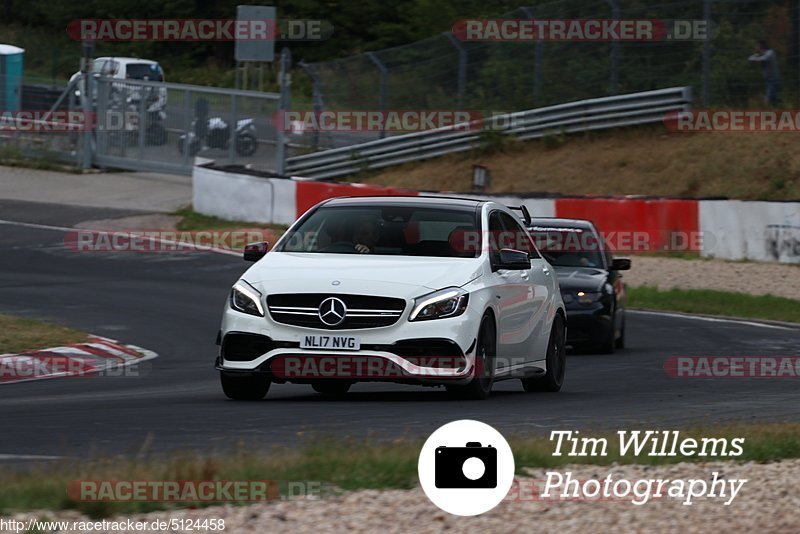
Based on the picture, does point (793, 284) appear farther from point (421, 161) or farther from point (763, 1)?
point (421, 161)

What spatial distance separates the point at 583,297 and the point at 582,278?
401 mm

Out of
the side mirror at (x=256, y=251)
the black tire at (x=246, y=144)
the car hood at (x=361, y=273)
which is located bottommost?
the car hood at (x=361, y=273)

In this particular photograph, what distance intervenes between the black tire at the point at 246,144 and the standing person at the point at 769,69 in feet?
35.1

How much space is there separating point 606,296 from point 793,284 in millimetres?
7552

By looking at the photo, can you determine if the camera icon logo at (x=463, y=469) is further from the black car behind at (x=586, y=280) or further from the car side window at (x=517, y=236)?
the black car behind at (x=586, y=280)

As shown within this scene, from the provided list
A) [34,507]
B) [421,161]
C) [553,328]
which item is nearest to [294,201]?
[421,161]

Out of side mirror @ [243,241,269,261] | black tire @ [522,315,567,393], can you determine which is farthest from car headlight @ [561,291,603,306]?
side mirror @ [243,241,269,261]

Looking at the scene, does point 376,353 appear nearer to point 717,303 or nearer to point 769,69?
point 717,303

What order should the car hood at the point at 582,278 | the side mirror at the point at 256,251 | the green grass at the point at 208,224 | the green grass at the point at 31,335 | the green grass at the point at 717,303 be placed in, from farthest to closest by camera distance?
the green grass at the point at 208,224, the green grass at the point at 717,303, the car hood at the point at 582,278, the green grass at the point at 31,335, the side mirror at the point at 256,251

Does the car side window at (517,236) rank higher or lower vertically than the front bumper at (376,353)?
higher

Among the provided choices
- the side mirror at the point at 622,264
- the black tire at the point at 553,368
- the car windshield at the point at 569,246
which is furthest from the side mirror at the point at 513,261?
the car windshield at the point at 569,246

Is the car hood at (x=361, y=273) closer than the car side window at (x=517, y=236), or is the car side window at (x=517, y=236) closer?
the car hood at (x=361, y=273)

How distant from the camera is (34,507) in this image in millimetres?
6133

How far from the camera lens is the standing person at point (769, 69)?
30.6 m
